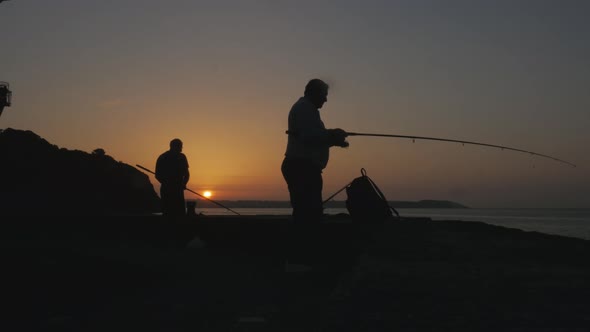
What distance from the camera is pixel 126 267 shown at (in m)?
6.55

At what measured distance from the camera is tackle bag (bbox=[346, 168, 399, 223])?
39.3 ft

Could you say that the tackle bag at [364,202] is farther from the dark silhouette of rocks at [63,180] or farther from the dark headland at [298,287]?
the dark silhouette of rocks at [63,180]

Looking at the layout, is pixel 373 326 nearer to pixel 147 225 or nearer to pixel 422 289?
pixel 422 289

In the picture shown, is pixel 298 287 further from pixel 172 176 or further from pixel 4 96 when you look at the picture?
pixel 4 96

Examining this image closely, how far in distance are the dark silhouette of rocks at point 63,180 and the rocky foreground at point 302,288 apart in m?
73.0

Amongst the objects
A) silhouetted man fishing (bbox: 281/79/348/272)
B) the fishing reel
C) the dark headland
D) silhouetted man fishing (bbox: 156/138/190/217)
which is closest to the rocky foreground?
the dark headland

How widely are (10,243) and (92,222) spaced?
2548 millimetres

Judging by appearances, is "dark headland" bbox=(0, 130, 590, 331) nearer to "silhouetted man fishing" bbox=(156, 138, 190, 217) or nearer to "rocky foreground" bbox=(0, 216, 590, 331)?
"rocky foreground" bbox=(0, 216, 590, 331)

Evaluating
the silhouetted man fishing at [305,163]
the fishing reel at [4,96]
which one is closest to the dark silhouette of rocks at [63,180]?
the fishing reel at [4,96]

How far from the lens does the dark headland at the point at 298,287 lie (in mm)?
3125

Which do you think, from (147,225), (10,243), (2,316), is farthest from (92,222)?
(2,316)

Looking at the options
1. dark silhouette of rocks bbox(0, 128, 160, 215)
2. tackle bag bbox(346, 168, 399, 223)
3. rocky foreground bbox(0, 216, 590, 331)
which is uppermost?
dark silhouette of rocks bbox(0, 128, 160, 215)

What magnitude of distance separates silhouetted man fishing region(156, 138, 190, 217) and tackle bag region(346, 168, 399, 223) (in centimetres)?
307

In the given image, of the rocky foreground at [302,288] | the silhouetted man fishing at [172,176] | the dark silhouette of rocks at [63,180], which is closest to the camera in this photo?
the rocky foreground at [302,288]
